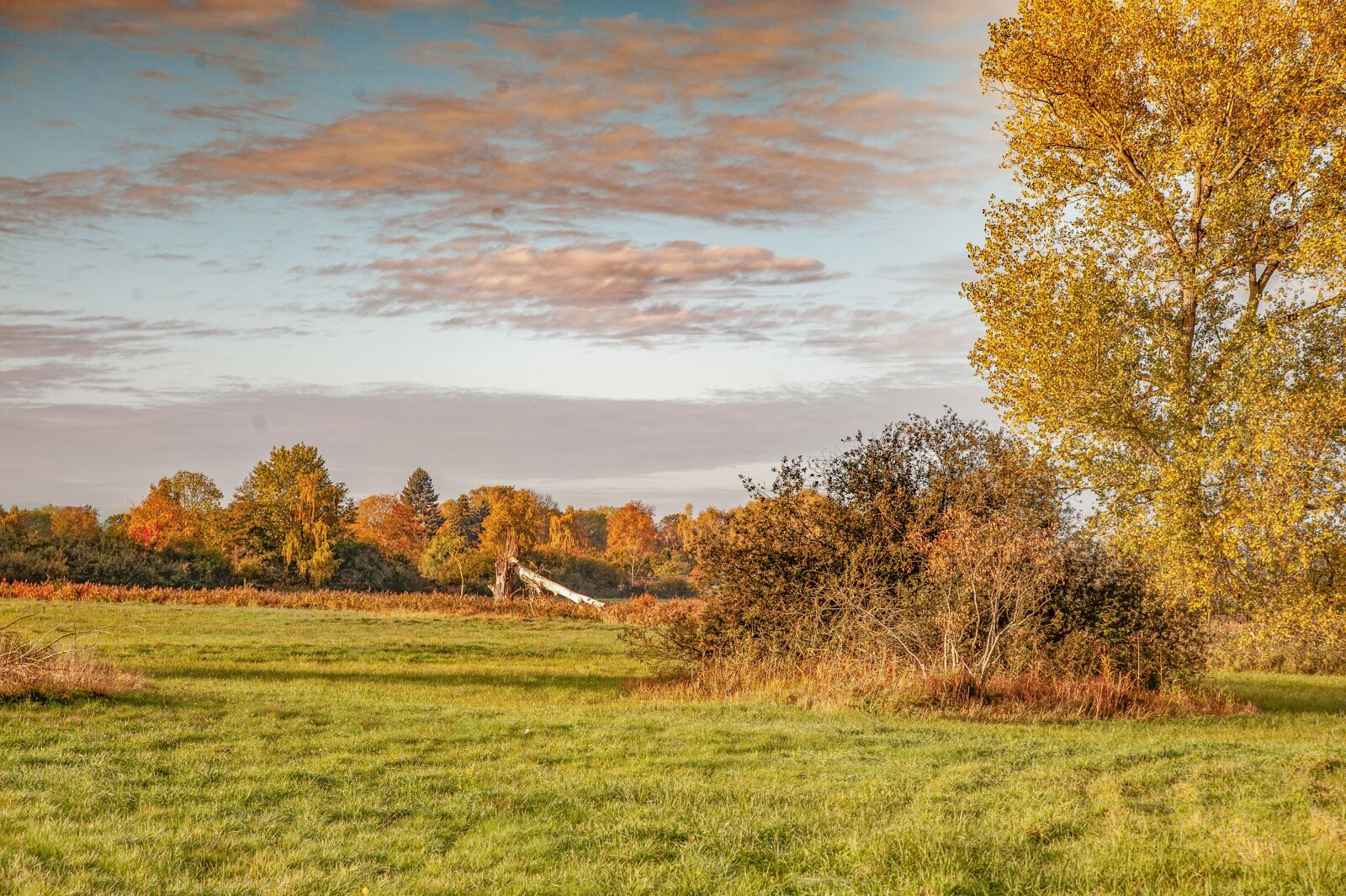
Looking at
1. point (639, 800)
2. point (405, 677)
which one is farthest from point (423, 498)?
point (639, 800)

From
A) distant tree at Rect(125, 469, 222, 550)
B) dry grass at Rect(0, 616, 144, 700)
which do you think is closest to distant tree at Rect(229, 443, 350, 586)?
distant tree at Rect(125, 469, 222, 550)

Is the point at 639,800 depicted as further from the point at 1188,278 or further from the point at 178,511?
the point at 178,511

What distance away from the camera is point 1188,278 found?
1902 centimetres

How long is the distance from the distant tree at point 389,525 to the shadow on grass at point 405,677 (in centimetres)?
6145

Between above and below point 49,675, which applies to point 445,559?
above

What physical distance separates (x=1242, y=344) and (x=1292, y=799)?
1099 centimetres

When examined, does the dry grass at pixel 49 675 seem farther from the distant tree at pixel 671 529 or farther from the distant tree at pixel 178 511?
the distant tree at pixel 671 529

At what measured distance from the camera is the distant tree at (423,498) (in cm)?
10450

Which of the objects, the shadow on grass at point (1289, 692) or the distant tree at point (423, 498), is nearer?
the shadow on grass at point (1289, 692)

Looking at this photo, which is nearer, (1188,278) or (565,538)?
(1188,278)

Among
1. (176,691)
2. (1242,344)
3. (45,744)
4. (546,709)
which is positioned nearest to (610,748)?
(546,709)

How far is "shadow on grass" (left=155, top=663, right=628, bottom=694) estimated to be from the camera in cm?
2091

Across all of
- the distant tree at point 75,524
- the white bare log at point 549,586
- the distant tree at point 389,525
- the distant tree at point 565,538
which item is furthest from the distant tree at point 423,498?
the white bare log at point 549,586

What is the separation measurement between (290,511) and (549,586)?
29.0 m
